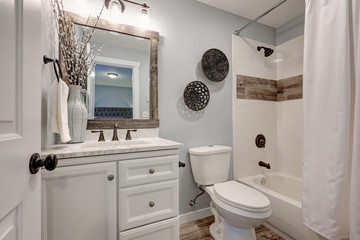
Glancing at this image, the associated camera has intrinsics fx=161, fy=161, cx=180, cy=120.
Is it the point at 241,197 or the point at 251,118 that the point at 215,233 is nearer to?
the point at 241,197

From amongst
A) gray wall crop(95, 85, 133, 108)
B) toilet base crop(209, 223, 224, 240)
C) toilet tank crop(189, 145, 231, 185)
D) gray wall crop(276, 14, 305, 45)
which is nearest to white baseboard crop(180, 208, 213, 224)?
toilet base crop(209, 223, 224, 240)

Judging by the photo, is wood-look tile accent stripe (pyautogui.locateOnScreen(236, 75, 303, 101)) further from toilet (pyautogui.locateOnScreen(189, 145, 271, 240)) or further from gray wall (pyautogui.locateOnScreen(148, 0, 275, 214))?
toilet (pyautogui.locateOnScreen(189, 145, 271, 240))

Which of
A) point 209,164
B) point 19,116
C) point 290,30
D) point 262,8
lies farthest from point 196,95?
point 290,30

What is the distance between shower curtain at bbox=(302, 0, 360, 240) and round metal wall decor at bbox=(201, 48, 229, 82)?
0.82 metres

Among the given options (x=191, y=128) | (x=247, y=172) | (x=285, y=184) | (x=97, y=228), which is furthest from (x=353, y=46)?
(x=97, y=228)

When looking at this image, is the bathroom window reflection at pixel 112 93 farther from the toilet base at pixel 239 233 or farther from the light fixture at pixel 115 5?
the toilet base at pixel 239 233

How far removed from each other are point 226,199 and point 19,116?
131cm

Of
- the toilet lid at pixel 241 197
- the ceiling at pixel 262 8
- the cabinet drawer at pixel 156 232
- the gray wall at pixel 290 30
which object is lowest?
the cabinet drawer at pixel 156 232

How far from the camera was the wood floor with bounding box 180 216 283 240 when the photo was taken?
1540 mm

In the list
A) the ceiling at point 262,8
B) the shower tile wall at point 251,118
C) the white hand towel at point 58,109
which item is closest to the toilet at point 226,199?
the shower tile wall at point 251,118

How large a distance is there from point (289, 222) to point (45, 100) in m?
2.10

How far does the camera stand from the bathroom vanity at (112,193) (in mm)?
824

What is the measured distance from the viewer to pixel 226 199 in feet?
4.13

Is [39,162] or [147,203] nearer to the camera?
[39,162]
